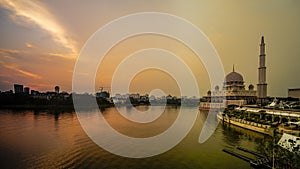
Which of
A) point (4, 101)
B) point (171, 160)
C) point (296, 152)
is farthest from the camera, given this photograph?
point (4, 101)

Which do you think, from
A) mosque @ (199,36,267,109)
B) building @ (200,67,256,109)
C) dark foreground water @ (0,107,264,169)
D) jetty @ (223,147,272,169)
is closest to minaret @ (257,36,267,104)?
mosque @ (199,36,267,109)

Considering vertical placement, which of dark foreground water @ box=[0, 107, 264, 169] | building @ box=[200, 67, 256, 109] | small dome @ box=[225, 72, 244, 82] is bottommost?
dark foreground water @ box=[0, 107, 264, 169]

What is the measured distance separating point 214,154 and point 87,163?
4582mm

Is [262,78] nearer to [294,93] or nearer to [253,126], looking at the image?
[294,93]

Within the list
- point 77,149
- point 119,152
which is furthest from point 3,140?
point 119,152

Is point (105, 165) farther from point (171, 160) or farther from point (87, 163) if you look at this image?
point (171, 160)

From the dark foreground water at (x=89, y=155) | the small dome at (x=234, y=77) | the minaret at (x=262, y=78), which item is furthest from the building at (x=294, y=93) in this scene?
the dark foreground water at (x=89, y=155)

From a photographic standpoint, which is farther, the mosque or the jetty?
the mosque

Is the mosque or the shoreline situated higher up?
the mosque

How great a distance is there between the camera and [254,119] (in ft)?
52.0

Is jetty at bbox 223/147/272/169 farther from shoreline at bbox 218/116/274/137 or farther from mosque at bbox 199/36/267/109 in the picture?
mosque at bbox 199/36/267/109

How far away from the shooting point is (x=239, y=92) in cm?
3180

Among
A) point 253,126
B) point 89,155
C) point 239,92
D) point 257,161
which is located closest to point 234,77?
point 239,92

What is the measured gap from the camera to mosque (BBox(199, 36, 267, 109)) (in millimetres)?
28234
